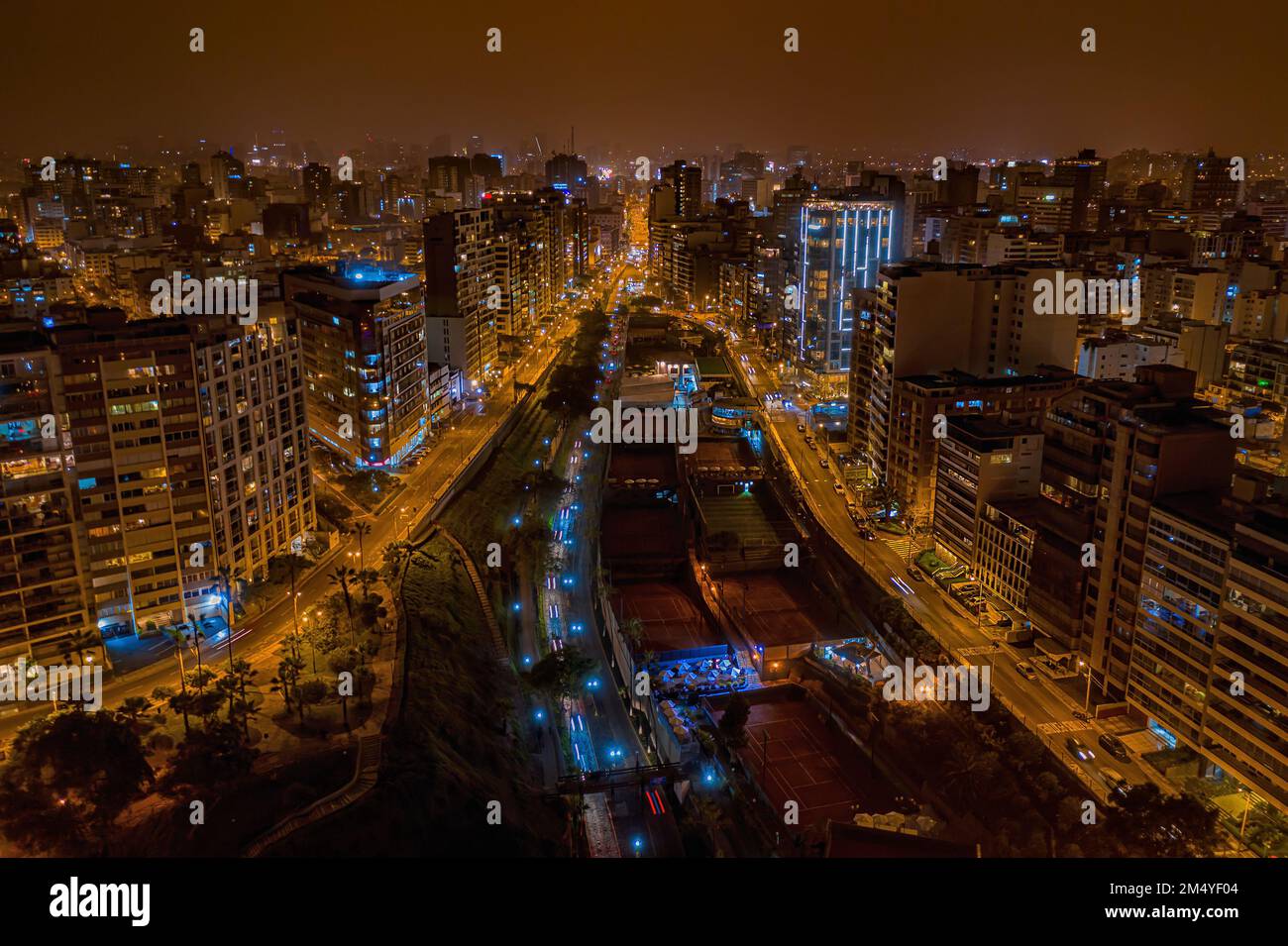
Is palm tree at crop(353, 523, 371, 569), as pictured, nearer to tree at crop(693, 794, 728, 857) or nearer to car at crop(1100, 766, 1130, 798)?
tree at crop(693, 794, 728, 857)

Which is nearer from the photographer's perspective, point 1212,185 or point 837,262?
point 837,262

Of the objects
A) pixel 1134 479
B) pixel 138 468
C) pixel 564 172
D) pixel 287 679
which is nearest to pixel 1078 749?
pixel 1134 479

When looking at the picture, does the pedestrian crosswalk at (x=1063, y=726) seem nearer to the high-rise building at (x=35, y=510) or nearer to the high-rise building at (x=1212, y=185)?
the high-rise building at (x=35, y=510)

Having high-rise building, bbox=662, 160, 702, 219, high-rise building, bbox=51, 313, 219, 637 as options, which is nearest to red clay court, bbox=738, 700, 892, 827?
high-rise building, bbox=51, 313, 219, 637

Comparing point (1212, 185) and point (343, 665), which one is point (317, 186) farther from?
point (343, 665)
